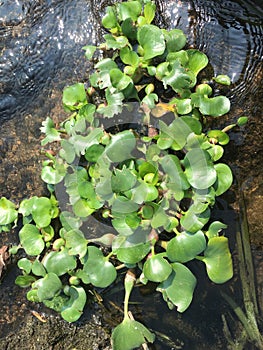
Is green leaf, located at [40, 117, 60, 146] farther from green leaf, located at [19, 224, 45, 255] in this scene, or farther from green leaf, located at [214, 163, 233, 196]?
green leaf, located at [214, 163, 233, 196]

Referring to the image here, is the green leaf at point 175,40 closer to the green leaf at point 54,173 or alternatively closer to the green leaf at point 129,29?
the green leaf at point 129,29

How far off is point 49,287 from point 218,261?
748 mm

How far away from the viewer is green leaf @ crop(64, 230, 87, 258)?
6.55 ft

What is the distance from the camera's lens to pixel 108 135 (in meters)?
1.99

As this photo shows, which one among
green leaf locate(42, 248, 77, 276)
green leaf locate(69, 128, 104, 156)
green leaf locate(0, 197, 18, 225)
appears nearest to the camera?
green leaf locate(69, 128, 104, 156)

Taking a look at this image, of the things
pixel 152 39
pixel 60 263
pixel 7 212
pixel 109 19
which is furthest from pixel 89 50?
pixel 60 263

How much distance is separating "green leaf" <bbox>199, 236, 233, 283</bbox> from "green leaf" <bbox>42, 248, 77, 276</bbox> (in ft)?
1.95

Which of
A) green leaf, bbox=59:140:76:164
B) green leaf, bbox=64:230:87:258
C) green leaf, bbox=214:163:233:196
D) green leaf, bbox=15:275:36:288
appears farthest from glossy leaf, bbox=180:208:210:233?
green leaf, bbox=15:275:36:288

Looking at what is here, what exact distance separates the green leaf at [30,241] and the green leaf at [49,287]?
0.15m

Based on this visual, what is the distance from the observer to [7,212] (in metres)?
2.17

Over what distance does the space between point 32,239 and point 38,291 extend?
0.24 meters

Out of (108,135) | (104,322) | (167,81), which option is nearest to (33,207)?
(108,135)

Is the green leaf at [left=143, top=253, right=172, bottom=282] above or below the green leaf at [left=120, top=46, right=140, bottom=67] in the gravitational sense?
below

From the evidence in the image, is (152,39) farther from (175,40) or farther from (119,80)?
(119,80)
